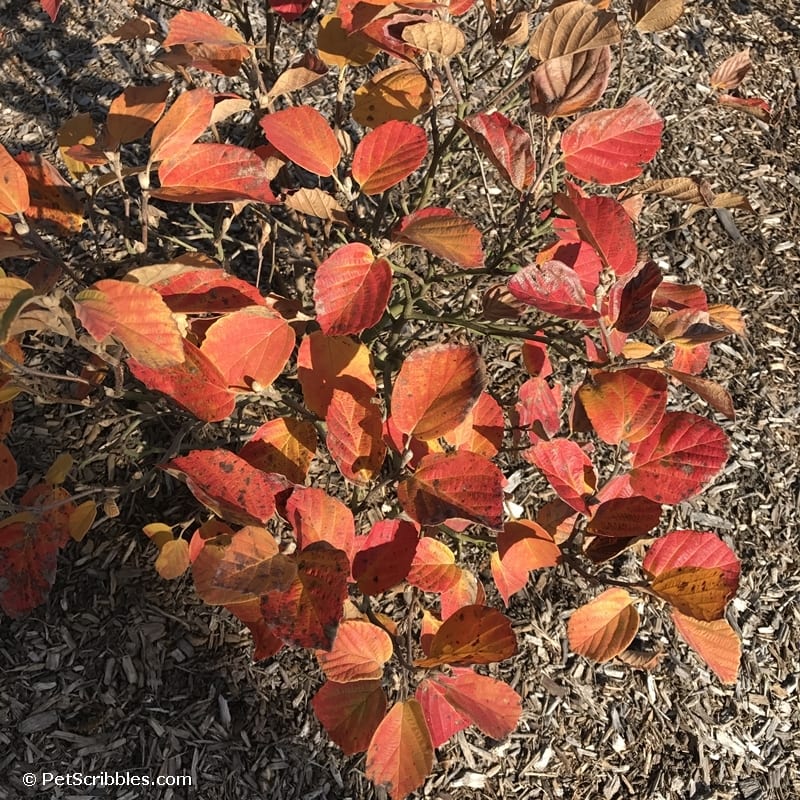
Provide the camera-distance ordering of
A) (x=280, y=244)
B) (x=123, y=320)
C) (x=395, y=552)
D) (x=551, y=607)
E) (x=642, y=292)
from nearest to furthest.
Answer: (x=123, y=320) → (x=642, y=292) → (x=395, y=552) → (x=551, y=607) → (x=280, y=244)

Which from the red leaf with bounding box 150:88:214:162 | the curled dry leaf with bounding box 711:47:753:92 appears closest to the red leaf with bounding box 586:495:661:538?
the red leaf with bounding box 150:88:214:162

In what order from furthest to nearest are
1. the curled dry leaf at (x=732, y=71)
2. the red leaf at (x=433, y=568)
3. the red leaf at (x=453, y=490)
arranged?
the curled dry leaf at (x=732, y=71) < the red leaf at (x=433, y=568) < the red leaf at (x=453, y=490)

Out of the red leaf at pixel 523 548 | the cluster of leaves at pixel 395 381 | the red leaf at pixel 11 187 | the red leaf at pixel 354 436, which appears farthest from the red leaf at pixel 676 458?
the red leaf at pixel 11 187

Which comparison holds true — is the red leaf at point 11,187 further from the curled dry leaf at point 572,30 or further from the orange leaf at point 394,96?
the curled dry leaf at point 572,30

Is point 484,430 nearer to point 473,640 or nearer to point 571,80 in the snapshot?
point 473,640

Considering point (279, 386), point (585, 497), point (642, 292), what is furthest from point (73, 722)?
point (642, 292)

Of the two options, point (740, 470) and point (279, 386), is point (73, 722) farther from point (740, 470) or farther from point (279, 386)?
point (740, 470)

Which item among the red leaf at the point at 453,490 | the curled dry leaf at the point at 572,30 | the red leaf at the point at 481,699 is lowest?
the red leaf at the point at 481,699
